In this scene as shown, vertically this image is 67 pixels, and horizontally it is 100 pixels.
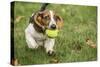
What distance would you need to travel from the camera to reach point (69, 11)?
7.40ft

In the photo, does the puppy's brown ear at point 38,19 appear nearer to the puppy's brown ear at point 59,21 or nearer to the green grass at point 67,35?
the green grass at point 67,35

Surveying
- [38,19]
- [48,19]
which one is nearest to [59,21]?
[48,19]

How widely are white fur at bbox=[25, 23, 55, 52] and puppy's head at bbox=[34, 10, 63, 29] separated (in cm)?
10

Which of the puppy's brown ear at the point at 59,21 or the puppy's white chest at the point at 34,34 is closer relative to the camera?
the puppy's white chest at the point at 34,34

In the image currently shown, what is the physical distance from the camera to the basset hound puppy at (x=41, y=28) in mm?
2107

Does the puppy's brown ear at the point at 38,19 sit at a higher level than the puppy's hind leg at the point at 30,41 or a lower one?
A: higher

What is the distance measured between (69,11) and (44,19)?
32 centimetres

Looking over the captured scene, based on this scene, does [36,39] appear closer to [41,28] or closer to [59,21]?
[41,28]

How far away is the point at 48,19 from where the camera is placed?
217 cm

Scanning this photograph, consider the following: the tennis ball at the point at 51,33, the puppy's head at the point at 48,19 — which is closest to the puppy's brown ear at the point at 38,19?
the puppy's head at the point at 48,19

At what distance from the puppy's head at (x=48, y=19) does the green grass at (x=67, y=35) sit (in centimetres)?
6

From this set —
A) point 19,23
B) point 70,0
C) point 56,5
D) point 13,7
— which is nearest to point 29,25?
point 19,23

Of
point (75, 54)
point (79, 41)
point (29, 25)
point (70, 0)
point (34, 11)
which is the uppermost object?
point (70, 0)
